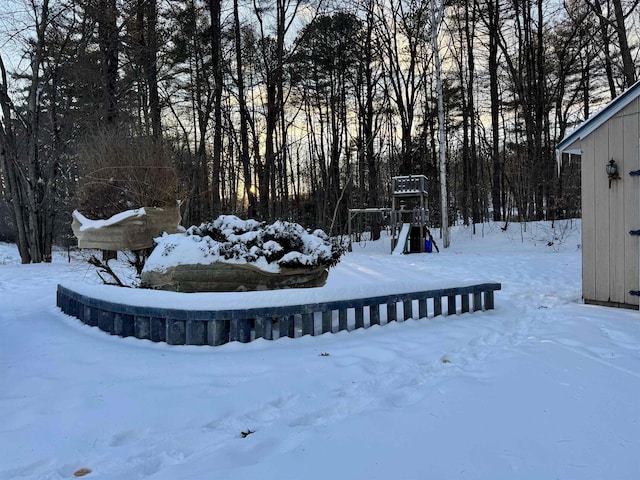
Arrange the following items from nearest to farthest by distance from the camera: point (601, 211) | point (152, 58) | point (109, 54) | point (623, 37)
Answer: point (601, 211) < point (623, 37) < point (109, 54) < point (152, 58)

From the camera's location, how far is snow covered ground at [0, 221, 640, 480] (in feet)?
6.44

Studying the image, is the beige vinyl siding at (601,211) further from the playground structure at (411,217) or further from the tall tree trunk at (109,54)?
the tall tree trunk at (109,54)

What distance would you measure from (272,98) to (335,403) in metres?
14.5

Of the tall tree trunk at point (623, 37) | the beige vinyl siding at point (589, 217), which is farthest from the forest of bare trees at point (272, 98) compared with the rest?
the beige vinyl siding at point (589, 217)

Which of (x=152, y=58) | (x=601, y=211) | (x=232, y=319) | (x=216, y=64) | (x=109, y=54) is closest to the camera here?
(x=232, y=319)

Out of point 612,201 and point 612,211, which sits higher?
point 612,201

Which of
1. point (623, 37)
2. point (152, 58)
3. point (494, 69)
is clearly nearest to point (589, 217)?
point (623, 37)

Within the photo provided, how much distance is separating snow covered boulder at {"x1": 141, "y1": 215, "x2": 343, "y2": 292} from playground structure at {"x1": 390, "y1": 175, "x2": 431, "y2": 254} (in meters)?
9.79

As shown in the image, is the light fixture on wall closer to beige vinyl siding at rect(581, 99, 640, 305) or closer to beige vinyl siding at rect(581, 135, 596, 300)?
beige vinyl siding at rect(581, 99, 640, 305)

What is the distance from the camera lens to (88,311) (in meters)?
4.43

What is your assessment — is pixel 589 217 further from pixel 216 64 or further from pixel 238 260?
pixel 216 64

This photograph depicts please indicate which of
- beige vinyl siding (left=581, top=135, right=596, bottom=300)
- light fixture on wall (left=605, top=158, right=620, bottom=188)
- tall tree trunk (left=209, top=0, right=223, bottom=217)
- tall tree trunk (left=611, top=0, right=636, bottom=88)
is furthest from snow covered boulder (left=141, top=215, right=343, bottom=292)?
tall tree trunk (left=611, top=0, right=636, bottom=88)

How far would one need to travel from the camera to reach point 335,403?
8.47ft

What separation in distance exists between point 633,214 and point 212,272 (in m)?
5.01
